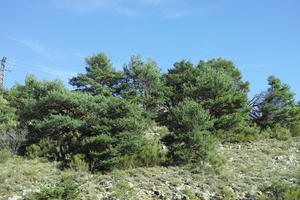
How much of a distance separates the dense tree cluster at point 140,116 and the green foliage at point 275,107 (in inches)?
2.4

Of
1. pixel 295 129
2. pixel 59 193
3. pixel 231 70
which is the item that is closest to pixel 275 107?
pixel 295 129

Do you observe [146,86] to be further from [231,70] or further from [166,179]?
[166,179]

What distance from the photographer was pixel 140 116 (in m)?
11.8

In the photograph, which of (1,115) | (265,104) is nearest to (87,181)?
(1,115)

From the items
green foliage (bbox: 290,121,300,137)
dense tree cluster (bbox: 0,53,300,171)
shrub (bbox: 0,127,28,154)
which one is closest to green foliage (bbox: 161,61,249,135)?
dense tree cluster (bbox: 0,53,300,171)

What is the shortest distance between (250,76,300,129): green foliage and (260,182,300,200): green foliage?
10.5m

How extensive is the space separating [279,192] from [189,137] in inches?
153

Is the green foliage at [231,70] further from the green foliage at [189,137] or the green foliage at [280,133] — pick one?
the green foliage at [189,137]

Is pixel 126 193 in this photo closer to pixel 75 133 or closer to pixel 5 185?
pixel 5 185

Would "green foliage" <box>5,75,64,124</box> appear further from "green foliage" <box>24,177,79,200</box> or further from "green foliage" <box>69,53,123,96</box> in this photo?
"green foliage" <box>24,177,79,200</box>

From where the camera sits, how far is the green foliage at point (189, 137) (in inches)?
420

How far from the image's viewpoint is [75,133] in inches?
490

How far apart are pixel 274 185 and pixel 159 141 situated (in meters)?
6.26

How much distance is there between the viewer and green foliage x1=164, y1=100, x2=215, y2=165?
10.7m
